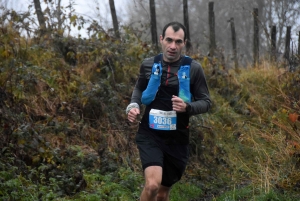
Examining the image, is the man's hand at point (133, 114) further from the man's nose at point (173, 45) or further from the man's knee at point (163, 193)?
the man's knee at point (163, 193)

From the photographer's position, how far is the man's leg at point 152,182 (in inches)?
204

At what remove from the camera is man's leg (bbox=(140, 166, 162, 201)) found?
5.18 meters

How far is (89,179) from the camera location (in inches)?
283

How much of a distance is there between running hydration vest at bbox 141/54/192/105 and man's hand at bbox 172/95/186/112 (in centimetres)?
22

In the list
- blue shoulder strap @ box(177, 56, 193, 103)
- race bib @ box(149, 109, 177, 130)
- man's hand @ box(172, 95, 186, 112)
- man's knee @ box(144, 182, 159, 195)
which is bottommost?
man's knee @ box(144, 182, 159, 195)

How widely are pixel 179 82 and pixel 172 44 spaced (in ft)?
1.36

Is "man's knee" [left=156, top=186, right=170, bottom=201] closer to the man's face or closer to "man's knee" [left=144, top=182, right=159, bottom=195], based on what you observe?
"man's knee" [left=144, top=182, right=159, bottom=195]

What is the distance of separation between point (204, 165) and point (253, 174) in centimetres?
161

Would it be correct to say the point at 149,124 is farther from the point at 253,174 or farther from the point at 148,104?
the point at 253,174

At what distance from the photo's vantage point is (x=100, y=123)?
9.20 meters

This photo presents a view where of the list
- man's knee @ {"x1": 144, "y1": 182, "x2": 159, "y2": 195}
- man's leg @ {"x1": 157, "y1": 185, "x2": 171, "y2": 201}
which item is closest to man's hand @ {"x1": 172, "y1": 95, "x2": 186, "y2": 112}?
man's knee @ {"x1": 144, "y1": 182, "x2": 159, "y2": 195}

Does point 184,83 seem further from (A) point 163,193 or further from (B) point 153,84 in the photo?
(A) point 163,193

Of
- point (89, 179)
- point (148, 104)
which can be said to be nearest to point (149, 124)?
point (148, 104)

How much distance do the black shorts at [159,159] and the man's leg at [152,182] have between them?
71 millimetres
